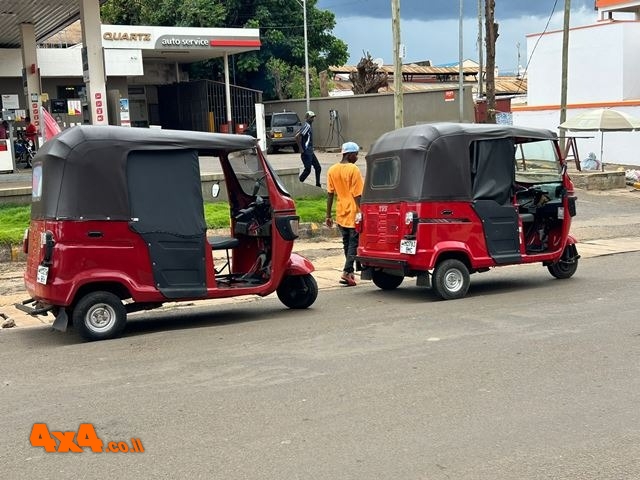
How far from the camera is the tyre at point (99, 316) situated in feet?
26.1

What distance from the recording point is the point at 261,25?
4381 cm

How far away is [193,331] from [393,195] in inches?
128

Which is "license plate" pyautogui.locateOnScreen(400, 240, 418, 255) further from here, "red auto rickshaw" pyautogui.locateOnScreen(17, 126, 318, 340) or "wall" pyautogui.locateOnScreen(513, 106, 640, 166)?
"wall" pyautogui.locateOnScreen(513, 106, 640, 166)

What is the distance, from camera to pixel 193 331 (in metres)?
8.55

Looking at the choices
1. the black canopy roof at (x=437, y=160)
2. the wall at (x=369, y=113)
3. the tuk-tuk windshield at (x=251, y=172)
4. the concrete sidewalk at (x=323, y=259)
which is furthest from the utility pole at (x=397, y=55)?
the wall at (x=369, y=113)

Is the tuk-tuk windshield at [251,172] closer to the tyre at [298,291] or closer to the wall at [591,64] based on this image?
the tyre at [298,291]

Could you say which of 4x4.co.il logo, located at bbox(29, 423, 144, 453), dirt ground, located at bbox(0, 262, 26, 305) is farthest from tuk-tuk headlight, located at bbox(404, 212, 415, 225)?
4x4.co.il logo, located at bbox(29, 423, 144, 453)

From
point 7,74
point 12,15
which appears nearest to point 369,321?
point 12,15

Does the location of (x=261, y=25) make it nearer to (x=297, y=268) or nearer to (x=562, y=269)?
(x=562, y=269)

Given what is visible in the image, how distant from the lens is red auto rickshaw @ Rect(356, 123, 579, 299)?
9938mm

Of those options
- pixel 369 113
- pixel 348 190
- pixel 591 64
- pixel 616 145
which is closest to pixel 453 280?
pixel 348 190

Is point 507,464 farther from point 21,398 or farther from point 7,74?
point 7,74

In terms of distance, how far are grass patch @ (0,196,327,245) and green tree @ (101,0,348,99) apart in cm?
2691

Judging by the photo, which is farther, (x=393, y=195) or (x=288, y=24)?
(x=288, y=24)
